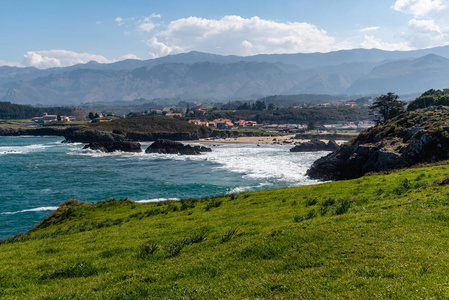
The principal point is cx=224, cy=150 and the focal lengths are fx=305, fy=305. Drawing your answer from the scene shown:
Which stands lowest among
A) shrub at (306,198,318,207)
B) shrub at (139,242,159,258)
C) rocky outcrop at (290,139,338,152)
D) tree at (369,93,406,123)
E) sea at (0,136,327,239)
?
sea at (0,136,327,239)

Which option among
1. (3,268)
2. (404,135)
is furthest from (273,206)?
(404,135)

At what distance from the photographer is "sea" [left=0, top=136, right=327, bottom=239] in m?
47.2

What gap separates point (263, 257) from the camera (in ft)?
41.7

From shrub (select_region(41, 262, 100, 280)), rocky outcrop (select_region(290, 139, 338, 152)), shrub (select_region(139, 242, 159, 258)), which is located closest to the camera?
shrub (select_region(41, 262, 100, 280))

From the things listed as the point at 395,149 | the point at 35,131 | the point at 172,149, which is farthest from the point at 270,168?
the point at 35,131

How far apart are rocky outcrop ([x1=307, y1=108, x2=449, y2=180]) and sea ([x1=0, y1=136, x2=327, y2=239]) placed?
602cm

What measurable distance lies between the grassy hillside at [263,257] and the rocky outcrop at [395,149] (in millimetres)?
22317

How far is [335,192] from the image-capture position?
87.2 feet

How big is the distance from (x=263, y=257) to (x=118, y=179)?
2310 inches

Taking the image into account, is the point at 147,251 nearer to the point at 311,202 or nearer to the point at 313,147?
the point at 311,202

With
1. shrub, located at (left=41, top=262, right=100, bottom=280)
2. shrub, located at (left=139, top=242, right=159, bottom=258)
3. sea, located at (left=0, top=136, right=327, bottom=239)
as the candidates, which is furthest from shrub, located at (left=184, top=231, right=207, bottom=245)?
sea, located at (left=0, top=136, right=327, bottom=239)

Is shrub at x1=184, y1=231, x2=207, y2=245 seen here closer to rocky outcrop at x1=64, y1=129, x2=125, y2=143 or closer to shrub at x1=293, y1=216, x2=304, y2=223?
shrub at x1=293, y1=216, x2=304, y2=223

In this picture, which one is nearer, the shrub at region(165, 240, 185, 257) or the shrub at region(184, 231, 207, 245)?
the shrub at region(165, 240, 185, 257)

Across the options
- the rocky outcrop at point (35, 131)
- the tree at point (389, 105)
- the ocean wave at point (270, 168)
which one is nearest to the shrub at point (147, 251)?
the ocean wave at point (270, 168)
